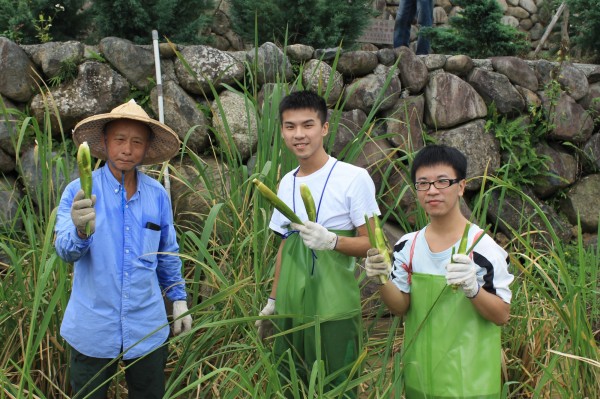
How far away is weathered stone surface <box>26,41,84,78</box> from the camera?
3834 millimetres

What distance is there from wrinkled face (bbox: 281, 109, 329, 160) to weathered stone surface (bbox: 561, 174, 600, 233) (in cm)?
348

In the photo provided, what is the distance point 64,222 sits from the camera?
1.79 meters

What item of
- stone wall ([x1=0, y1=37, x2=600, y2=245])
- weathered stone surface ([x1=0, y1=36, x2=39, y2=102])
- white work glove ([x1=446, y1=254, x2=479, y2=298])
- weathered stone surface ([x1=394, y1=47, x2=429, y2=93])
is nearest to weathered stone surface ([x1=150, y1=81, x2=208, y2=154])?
stone wall ([x1=0, y1=37, x2=600, y2=245])

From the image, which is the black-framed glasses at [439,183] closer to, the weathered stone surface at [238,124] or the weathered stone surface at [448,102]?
the weathered stone surface at [238,124]

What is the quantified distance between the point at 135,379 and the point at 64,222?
52 centimetres

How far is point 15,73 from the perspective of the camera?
3768mm

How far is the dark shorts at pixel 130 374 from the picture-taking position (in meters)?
1.83

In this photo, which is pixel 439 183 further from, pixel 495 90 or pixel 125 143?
pixel 495 90

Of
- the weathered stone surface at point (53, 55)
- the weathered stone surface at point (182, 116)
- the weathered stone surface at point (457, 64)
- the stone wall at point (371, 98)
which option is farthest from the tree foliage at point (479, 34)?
the weathered stone surface at point (53, 55)

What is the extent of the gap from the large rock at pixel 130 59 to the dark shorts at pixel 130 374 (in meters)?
2.42

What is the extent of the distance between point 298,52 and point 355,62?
0.43 meters

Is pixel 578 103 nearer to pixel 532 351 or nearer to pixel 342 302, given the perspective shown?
pixel 532 351

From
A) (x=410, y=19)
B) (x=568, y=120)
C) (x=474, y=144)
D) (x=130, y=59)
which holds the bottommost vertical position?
(x=474, y=144)

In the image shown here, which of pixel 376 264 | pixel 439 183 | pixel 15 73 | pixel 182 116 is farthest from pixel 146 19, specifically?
pixel 376 264
